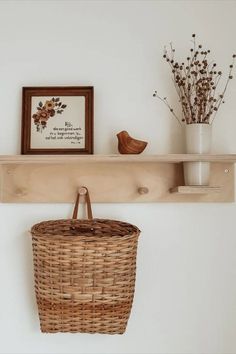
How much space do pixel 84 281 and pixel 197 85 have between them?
709mm

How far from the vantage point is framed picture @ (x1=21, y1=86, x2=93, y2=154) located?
1.49m

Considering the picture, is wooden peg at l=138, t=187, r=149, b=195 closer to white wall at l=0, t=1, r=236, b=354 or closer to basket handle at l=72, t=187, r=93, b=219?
white wall at l=0, t=1, r=236, b=354

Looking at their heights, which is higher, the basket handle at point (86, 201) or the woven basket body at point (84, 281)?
the basket handle at point (86, 201)

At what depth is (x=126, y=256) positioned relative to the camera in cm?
132

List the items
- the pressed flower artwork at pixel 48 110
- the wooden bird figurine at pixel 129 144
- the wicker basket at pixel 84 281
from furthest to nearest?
the pressed flower artwork at pixel 48 110, the wooden bird figurine at pixel 129 144, the wicker basket at pixel 84 281

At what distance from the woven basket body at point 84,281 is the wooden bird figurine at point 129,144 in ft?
0.83

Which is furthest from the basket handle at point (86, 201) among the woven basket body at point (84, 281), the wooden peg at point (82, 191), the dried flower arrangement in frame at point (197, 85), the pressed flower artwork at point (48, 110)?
the dried flower arrangement in frame at point (197, 85)

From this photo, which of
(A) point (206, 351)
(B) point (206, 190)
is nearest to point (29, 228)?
(B) point (206, 190)

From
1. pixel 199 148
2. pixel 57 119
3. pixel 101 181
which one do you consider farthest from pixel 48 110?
pixel 199 148

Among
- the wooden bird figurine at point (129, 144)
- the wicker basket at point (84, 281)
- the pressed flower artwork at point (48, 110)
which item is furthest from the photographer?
the pressed flower artwork at point (48, 110)

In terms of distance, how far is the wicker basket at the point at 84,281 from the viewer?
4.24 feet

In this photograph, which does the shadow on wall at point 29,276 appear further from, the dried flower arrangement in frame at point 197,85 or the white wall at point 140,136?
the dried flower arrangement in frame at point 197,85

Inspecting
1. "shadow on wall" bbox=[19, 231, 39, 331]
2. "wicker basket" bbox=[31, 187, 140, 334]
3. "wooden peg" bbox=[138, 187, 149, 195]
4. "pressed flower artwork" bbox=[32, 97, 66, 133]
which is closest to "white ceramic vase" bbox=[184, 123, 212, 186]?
"wooden peg" bbox=[138, 187, 149, 195]

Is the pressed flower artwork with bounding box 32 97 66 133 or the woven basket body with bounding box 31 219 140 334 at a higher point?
the pressed flower artwork with bounding box 32 97 66 133
